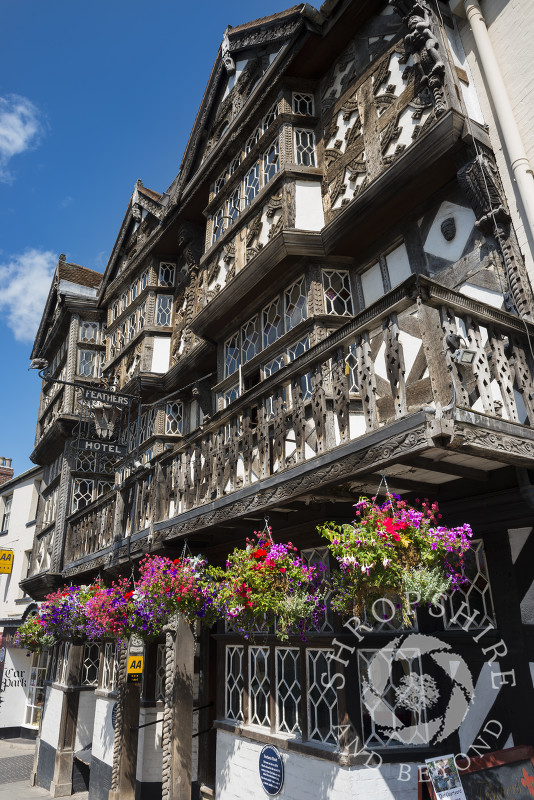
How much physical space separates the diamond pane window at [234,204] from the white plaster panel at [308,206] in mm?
1992

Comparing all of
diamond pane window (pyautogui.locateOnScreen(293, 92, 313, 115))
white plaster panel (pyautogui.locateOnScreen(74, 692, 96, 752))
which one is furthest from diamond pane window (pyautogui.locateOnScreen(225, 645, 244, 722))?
white plaster panel (pyautogui.locateOnScreen(74, 692, 96, 752))

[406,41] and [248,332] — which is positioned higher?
[406,41]

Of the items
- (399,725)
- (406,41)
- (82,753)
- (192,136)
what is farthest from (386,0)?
(82,753)

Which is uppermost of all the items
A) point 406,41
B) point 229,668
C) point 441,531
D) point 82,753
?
point 406,41

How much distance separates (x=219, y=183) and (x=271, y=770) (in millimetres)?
10094

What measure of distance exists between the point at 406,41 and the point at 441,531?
6.02 m

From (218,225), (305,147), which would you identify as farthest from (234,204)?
(305,147)

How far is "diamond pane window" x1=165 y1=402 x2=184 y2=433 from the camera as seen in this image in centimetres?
1353

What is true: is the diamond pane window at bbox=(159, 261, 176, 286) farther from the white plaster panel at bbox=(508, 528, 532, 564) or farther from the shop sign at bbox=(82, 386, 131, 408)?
the white plaster panel at bbox=(508, 528, 532, 564)

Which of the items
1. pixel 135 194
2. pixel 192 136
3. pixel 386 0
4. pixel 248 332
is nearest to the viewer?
pixel 386 0

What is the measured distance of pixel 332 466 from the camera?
17.6 feet

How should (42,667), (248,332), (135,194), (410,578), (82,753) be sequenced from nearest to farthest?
1. (410,578)
2. (248,332)
3. (82,753)
4. (135,194)
5. (42,667)

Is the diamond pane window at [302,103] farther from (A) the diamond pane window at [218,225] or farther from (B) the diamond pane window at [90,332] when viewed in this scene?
(B) the diamond pane window at [90,332]

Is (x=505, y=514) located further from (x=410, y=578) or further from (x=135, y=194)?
(x=135, y=194)
